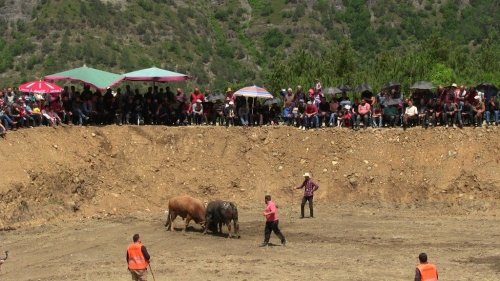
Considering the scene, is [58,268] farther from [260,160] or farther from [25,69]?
[25,69]

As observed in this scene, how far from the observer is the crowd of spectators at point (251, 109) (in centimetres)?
3725

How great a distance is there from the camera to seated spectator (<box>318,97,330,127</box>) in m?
39.6

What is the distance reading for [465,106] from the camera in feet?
123

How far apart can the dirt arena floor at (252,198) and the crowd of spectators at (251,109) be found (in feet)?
2.21

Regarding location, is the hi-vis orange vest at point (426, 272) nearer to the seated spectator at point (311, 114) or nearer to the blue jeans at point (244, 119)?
the seated spectator at point (311, 114)

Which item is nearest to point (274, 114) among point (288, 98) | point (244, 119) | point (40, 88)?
point (288, 98)

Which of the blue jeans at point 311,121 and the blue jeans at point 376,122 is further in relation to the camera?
the blue jeans at point 311,121

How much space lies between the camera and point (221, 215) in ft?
99.4

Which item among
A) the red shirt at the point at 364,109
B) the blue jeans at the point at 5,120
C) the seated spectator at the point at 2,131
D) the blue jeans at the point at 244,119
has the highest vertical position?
the red shirt at the point at 364,109

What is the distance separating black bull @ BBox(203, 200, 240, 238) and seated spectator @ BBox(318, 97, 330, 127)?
400 inches

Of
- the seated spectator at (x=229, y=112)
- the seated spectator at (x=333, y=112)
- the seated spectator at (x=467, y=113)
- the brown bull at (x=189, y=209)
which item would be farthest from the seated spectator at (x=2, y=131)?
the seated spectator at (x=467, y=113)

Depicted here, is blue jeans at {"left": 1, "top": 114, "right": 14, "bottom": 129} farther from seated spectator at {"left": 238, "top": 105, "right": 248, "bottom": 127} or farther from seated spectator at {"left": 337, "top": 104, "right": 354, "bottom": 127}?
seated spectator at {"left": 337, "top": 104, "right": 354, "bottom": 127}

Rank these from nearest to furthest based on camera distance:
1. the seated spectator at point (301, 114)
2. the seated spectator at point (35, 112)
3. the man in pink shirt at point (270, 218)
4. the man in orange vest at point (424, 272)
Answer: the man in orange vest at point (424, 272) < the man in pink shirt at point (270, 218) < the seated spectator at point (35, 112) < the seated spectator at point (301, 114)

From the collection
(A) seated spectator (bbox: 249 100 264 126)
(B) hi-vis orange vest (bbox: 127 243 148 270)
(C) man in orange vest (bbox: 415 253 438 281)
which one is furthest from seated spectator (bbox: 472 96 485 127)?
(B) hi-vis orange vest (bbox: 127 243 148 270)
